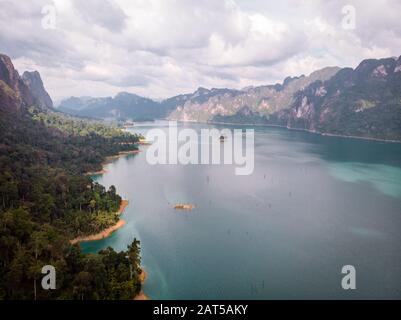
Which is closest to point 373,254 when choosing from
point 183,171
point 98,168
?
point 183,171

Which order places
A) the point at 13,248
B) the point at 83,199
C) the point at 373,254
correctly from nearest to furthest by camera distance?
the point at 13,248 < the point at 373,254 < the point at 83,199

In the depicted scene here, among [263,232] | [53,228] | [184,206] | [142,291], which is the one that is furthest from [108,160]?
[142,291]

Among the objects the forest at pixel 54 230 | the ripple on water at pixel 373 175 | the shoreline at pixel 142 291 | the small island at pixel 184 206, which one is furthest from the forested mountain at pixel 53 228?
the ripple on water at pixel 373 175

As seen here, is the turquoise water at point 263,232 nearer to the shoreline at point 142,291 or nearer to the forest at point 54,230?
the shoreline at point 142,291

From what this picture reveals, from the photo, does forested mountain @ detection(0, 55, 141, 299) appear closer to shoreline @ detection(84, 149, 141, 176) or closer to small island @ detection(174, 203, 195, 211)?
shoreline @ detection(84, 149, 141, 176)

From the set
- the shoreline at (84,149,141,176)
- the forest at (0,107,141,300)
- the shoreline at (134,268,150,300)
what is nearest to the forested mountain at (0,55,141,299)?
the forest at (0,107,141,300)
